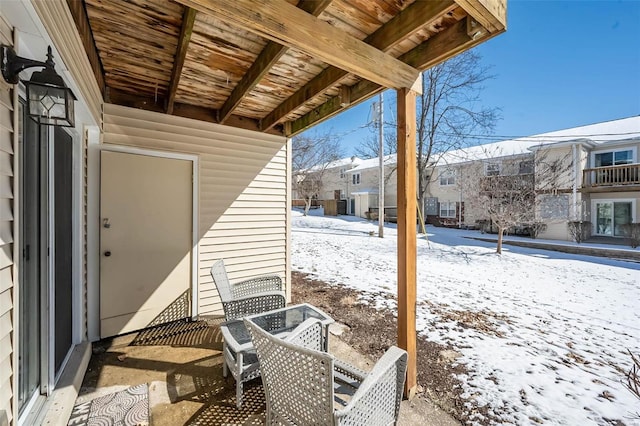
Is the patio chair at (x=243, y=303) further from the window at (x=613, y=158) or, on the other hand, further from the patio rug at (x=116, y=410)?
the window at (x=613, y=158)

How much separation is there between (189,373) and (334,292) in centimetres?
298

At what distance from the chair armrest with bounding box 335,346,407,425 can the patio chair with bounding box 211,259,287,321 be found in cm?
152

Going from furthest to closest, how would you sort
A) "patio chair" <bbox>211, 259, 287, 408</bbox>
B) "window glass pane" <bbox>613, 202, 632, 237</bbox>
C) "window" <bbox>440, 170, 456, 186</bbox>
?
"window" <bbox>440, 170, 456, 186</bbox> → "window glass pane" <bbox>613, 202, 632, 237</bbox> → "patio chair" <bbox>211, 259, 287, 408</bbox>

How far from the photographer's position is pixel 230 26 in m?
2.18

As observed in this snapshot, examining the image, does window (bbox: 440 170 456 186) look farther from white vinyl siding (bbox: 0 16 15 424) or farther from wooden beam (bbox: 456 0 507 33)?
white vinyl siding (bbox: 0 16 15 424)

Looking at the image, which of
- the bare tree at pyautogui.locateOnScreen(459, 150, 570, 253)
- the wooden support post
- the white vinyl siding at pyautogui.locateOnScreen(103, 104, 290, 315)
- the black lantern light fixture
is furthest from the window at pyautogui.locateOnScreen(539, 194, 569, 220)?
the black lantern light fixture

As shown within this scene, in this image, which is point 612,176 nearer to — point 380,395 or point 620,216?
point 620,216

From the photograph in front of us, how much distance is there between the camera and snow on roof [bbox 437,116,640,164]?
42.8ft

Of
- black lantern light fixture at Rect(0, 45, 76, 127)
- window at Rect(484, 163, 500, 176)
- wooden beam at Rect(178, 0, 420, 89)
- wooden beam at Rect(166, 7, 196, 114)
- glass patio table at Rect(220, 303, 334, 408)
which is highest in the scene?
window at Rect(484, 163, 500, 176)

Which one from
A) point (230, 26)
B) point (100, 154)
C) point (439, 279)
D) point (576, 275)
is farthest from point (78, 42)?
point (576, 275)

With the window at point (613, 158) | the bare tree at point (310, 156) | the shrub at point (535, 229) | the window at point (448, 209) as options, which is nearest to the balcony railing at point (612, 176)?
the window at point (613, 158)

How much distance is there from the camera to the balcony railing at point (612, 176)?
11914 mm

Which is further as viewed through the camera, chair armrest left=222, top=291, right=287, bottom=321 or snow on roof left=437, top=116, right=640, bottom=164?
snow on roof left=437, top=116, right=640, bottom=164

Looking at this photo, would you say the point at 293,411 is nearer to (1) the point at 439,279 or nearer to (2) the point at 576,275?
(1) the point at 439,279
